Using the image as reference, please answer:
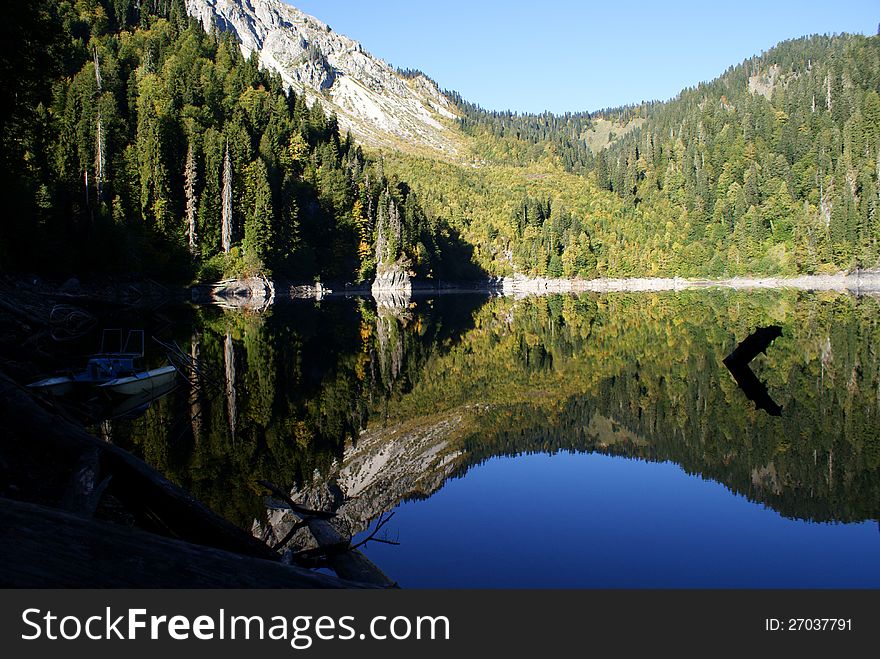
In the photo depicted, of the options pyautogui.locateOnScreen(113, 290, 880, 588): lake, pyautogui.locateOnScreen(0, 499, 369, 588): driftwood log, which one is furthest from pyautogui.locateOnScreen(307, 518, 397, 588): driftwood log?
pyautogui.locateOnScreen(0, 499, 369, 588): driftwood log

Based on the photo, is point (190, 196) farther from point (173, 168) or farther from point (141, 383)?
point (141, 383)

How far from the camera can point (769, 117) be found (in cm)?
18700

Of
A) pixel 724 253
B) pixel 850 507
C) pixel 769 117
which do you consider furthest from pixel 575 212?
pixel 850 507

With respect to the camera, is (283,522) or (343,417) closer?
(283,522)

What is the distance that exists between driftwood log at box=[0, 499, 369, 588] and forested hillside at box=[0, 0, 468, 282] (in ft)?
88.3

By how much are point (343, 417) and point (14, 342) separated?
15.5 m

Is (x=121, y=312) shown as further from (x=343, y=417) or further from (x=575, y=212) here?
(x=575, y=212)

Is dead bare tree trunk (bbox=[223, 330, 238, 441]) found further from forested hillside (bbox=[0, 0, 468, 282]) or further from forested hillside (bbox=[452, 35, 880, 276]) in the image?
forested hillside (bbox=[452, 35, 880, 276])

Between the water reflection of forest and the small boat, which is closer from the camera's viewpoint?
the water reflection of forest

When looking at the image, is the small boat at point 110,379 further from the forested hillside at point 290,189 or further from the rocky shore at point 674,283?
the rocky shore at point 674,283

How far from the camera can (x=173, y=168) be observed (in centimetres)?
7981

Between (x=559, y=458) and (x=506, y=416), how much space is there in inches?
163

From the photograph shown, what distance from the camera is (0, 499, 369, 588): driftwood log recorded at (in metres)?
3.67

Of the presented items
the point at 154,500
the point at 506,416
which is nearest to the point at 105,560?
the point at 154,500
